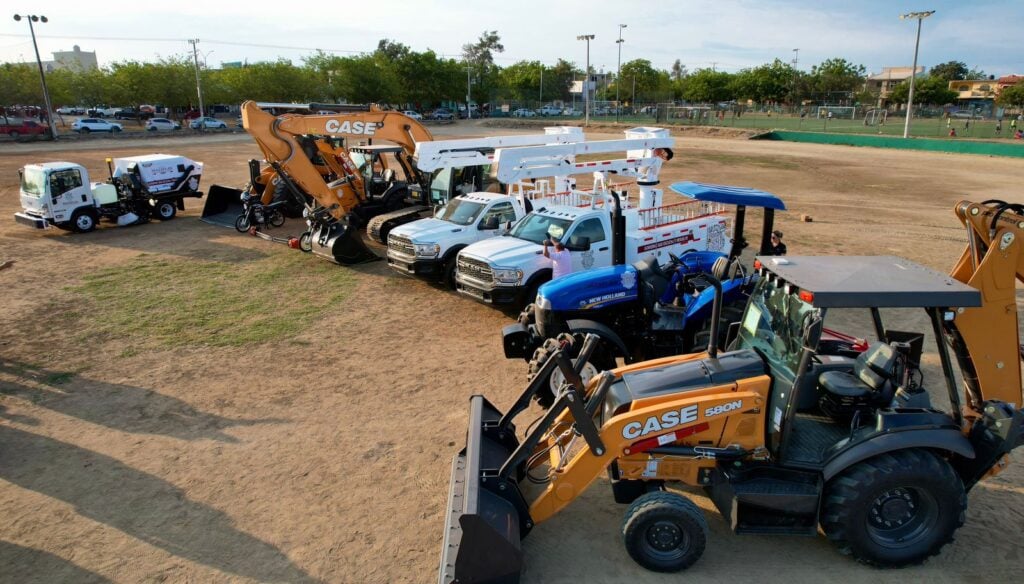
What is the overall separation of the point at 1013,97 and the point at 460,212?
2526 inches

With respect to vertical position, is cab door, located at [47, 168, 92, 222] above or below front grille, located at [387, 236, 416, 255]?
above

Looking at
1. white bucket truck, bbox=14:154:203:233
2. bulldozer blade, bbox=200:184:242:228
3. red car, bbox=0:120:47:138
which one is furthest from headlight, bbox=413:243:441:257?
red car, bbox=0:120:47:138

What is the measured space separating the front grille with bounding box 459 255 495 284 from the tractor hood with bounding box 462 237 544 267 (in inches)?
3.7

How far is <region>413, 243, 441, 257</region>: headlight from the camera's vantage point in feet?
40.1

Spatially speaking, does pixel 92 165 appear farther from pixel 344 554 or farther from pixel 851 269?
pixel 851 269

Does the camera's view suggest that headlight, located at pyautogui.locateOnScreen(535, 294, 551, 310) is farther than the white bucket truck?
No

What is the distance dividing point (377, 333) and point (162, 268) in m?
7.21

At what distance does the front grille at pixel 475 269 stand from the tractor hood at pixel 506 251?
94mm

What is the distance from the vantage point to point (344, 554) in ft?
16.9

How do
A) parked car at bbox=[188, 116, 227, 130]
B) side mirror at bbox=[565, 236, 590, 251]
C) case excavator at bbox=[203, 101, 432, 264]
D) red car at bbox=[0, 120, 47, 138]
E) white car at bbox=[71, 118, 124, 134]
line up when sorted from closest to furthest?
side mirror at bbox=[565, 236, 590, 251], case excavator at bbox=[203, 101, 432, 264], red car at bbox=[0, 120, 47, 138], white car at bbox=[71, 118, 124, 134], parked car at bbox=[188, 116, 227, 130]

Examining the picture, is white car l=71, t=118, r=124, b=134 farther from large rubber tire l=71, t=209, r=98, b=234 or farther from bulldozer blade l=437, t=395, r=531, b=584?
bulldozer blade l=437, t=395, r=531, b=584

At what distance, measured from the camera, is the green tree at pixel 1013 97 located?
54594 mm

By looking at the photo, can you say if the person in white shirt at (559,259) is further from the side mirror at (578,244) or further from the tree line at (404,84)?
the tree line at (404,84)

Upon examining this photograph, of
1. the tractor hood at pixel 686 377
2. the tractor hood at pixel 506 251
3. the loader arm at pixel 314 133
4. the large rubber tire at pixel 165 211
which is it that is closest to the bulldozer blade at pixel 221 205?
the large rubber tire at pixel 165 211
